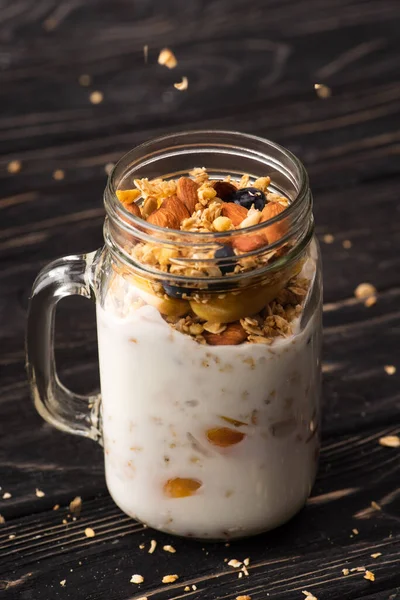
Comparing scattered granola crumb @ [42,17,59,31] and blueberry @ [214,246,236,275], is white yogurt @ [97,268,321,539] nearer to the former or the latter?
blueberry @ [214,246,236,275]

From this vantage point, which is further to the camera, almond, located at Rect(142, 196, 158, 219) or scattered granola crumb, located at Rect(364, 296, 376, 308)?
scattered granola crumb, located at Rect(364, 296, 376, 308)

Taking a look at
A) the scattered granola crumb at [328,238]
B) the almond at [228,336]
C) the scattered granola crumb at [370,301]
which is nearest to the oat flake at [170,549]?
the almond at [228,336]

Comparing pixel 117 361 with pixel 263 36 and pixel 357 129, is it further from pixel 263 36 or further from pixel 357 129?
pixel 263 36

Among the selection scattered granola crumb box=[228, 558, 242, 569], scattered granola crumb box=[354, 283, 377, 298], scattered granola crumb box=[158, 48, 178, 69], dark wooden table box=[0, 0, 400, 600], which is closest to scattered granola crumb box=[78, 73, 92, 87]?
dark wooden table box=[0, 0, 400, 600]

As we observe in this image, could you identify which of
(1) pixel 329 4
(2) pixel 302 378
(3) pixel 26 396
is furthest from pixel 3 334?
(1) pixel 329 4

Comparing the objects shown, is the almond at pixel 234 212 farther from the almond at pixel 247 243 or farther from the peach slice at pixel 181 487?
the peach slice at pixel 181 487

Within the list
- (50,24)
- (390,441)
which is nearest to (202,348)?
(390,441)
